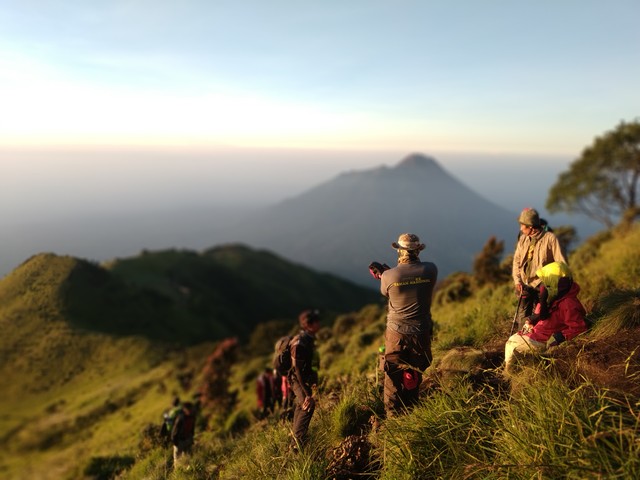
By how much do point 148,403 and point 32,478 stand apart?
24.1ft

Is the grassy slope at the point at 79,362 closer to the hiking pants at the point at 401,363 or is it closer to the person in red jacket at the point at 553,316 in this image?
the hiking pants at the point at 401,363

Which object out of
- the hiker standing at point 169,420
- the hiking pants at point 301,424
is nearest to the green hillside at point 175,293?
the hiker standing at point 169,420

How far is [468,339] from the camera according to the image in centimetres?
705

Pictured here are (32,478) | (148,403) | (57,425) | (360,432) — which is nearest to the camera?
(360,432)

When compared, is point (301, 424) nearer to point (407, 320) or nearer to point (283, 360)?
point (283, 360)

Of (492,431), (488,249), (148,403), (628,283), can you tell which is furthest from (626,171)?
(148,403)

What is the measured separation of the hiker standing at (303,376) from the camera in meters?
5.27

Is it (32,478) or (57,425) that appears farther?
(57,425)

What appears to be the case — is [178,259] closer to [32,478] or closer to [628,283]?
[32,478]

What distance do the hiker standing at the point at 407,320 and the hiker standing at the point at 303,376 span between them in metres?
1.21

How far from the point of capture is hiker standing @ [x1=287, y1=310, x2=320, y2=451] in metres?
5.27

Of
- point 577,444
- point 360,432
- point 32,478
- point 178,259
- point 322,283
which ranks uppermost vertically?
point 577,444

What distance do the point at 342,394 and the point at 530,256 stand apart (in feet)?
13.6

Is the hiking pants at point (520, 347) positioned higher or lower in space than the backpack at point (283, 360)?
higher
